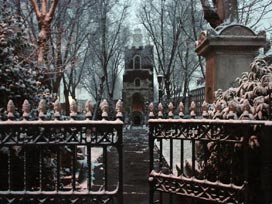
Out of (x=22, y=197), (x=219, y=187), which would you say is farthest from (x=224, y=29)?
(x=22, y=197)

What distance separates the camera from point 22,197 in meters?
5.38

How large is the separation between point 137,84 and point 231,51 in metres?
53.0

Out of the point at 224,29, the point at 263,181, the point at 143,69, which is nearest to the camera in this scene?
the point at 263,181

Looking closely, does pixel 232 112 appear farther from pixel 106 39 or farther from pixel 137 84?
pixel 137 84

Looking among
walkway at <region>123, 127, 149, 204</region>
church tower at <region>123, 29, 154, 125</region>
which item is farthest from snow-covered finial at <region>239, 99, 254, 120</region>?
church tower at <region>123, 29, 154, 125</region>

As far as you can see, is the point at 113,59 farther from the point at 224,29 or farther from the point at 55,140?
the point at 55,140

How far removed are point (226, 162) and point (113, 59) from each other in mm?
40974


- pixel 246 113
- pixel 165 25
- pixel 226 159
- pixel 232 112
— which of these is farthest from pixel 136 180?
pixel 165 25

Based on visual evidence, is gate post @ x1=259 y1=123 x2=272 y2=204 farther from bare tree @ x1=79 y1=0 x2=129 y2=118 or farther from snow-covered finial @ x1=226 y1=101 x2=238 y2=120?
bare tree @ x1=79 y1=0 x2=129 y2=118

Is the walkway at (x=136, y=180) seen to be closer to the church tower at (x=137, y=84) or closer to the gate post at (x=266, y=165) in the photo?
the gate post at (x=266, y=165)

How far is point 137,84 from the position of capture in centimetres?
6212

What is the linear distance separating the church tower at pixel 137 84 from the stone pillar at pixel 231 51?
164ft

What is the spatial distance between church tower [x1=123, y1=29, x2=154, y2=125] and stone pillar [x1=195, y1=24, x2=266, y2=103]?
164 feet

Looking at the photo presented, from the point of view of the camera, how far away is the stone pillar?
29.7 ft
